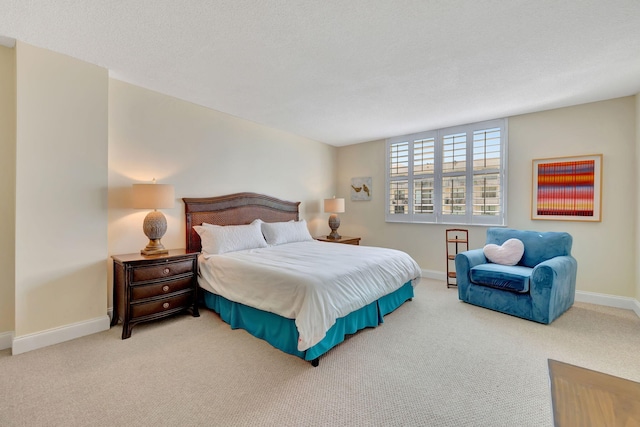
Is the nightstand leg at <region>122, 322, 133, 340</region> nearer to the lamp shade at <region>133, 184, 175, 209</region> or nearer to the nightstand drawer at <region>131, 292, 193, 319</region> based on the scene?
the nightstand drawer at <region>131, 292, 193, 319</region>

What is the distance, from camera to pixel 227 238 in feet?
11.3

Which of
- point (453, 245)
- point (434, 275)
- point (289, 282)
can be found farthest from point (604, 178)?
→ point (289, 282)

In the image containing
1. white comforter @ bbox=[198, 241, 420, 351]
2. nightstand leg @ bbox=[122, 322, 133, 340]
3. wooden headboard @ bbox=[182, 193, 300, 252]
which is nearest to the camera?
white comforter @ bbox=[198, 241, 420, 351]

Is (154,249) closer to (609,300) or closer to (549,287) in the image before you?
(549,287)

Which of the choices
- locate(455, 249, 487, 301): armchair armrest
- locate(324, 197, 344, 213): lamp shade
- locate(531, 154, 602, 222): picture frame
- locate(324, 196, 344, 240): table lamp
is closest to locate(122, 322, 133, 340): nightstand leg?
locate(324, 196, 344, 240): table lamp

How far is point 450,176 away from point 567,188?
1465mm

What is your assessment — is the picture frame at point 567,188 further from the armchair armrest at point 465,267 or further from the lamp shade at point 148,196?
the lamp shade at point 148,196

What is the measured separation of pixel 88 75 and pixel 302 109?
2263mm

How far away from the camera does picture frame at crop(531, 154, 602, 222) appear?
3484mm

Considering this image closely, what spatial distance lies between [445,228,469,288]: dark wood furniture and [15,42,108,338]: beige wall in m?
4.46

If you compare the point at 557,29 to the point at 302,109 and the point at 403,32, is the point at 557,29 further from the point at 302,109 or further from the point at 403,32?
the point at 302,109

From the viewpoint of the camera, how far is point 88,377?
1978 millimetres

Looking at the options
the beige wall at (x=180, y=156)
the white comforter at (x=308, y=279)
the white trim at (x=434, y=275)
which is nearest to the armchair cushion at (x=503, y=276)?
the white comforter at (x=308, y=279)

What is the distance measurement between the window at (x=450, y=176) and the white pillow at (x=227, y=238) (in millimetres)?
2682
